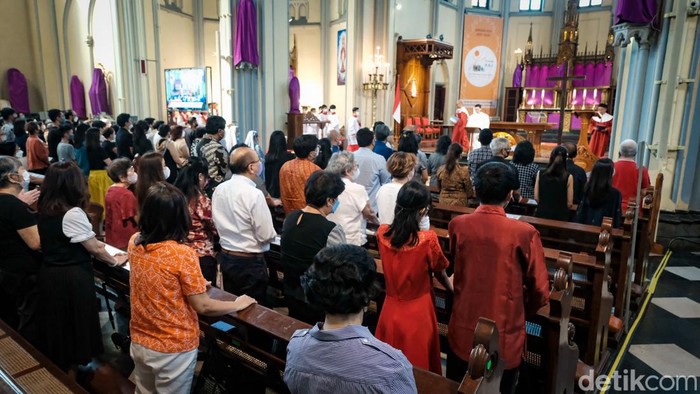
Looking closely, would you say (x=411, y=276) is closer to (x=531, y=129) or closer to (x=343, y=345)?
(x=343, y=345)

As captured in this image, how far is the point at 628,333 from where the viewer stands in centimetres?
369

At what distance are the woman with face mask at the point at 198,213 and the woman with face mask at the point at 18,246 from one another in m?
0.84

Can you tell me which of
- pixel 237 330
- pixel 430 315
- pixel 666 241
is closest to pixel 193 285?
pixel 237 330

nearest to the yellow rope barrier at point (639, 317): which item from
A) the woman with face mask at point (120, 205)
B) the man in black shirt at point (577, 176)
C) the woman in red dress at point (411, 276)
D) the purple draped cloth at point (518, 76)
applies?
the man in black shirt at point (577, 176)

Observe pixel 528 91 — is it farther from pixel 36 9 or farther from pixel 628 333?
pixel 36 9

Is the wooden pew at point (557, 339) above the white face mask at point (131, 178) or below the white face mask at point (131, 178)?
below

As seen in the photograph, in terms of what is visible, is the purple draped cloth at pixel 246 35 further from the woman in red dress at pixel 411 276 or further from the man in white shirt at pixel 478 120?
the woman in red dress at pixel 411 276

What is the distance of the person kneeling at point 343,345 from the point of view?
1098mm

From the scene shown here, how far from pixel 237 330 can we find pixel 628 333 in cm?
331

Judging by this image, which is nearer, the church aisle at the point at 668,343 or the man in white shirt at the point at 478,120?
the church aisle at the point at 668,343

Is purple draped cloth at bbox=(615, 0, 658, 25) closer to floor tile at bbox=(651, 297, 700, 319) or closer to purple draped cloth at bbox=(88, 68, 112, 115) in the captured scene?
floor tile at bbox=(651, 297, 700, 319)

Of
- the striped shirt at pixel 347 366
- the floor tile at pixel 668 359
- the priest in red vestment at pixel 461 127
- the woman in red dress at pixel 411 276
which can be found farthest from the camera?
the priest in red vestment at pixel 461 127

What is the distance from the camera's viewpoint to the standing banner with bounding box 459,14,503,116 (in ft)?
56.1

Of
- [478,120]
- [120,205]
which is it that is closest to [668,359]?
[120,205]
